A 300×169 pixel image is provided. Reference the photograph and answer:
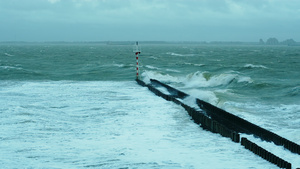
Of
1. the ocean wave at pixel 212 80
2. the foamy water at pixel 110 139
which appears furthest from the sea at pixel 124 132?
the ocean wave at pixel 212 80

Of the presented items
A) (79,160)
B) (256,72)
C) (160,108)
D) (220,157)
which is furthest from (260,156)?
(256,72)

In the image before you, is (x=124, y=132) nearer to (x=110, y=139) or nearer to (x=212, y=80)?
(x=110, y=139)

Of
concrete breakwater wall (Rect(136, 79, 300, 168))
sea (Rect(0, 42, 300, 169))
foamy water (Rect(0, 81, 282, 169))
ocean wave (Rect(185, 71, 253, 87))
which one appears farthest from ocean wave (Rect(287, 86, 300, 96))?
foamy water (Rect(0, 81, 282, 169))

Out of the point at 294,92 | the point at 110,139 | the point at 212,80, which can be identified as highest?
the point at 110,139

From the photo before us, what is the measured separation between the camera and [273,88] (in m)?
26.9

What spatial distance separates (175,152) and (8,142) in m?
4.42

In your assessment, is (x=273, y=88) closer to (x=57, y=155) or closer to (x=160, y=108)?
(x=160, y=108)

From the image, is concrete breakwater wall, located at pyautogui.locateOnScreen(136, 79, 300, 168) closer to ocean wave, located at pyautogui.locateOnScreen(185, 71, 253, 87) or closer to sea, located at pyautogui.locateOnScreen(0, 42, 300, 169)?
sea, located at pyautogui.locateOnScreen(0, 42, 300, 169)

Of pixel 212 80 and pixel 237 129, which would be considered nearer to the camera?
pixel 237 129

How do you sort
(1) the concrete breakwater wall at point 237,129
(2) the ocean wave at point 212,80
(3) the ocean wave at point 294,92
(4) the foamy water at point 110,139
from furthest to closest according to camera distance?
(2) the ocean wave at point 212,80
(3) the ocean wave at point 294,92
(1) the concrete breakwater wall at point 237,129
(4) the foamy water at point 110,139

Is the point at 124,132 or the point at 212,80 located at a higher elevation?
the point at 124,132

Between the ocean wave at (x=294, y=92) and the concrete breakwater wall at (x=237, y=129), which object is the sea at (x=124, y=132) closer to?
the concrete breakwater wall at (x=237, y=129)

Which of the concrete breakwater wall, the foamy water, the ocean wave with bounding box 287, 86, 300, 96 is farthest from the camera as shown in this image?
the ocean wave with bounding box 287, 86, 300, 96

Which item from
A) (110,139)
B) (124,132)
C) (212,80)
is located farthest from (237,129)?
(212,80)
